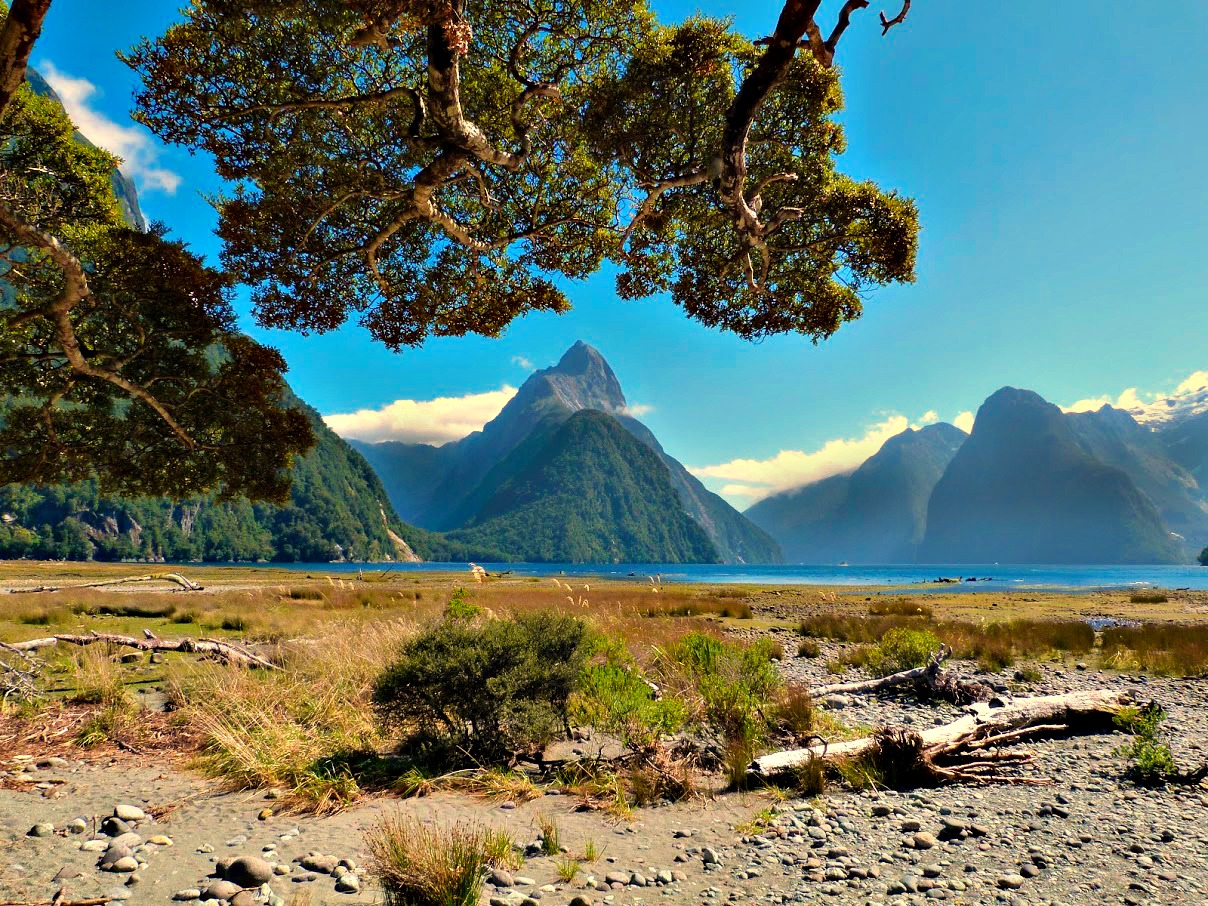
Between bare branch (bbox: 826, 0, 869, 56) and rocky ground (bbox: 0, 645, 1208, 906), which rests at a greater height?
bare branch (bbox: 826, 0, 869, 56)

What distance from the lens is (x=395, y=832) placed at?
330 cm

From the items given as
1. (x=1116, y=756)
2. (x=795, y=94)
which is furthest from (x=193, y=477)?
(x=1116, y=756)

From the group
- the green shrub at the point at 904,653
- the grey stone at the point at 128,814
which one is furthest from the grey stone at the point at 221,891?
the green shrub at the point at 904,653

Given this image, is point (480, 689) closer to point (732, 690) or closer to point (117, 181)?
point (732, 690)

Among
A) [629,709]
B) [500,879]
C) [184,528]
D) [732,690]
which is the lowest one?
[184,528]

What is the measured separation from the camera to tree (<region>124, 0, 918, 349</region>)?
532 centimetres

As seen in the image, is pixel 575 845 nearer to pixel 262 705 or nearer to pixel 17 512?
pixel 262 705

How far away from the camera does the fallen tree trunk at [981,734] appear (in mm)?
5656

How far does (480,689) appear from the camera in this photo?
5.84 meters

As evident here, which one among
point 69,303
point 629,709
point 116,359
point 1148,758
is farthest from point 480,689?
point 116,359

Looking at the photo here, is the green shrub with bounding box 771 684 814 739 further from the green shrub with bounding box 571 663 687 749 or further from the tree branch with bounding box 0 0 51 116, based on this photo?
the tree branch with bounding box 0 0 51 116

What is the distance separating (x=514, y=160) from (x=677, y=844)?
597 centimetres

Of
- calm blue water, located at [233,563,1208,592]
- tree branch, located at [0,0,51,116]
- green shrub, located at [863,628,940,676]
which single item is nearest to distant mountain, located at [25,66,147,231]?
tree branch, located at [0,0,51,116]

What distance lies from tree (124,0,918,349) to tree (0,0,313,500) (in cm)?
226
